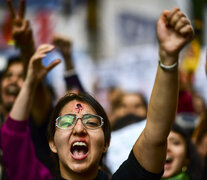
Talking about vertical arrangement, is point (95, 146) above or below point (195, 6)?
above

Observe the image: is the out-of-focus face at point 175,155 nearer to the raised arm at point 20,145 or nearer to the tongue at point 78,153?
the raised arm at point 20,145

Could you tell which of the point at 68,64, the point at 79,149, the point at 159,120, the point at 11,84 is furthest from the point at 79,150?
the point at 68,64

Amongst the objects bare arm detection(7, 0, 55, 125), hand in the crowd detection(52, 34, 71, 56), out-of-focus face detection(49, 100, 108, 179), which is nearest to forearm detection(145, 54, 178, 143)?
out-of-focus face detection(49, 100, 108, 179)

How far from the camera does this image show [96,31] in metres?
14.4

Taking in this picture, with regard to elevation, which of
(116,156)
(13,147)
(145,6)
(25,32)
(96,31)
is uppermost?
(25,32)

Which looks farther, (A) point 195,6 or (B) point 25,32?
(A) point 195,6

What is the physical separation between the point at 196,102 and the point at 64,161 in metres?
3.82

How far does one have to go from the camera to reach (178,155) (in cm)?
305

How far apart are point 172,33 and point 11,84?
186 cm

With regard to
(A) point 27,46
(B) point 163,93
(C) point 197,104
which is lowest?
(C) point 197,104

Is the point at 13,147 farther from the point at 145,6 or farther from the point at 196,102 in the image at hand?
the point at 145,6

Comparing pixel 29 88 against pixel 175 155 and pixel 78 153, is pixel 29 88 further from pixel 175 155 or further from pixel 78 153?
pixel 175 155

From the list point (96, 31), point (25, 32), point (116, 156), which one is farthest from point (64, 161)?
point (96, 31)

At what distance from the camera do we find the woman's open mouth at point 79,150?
2123 mm
